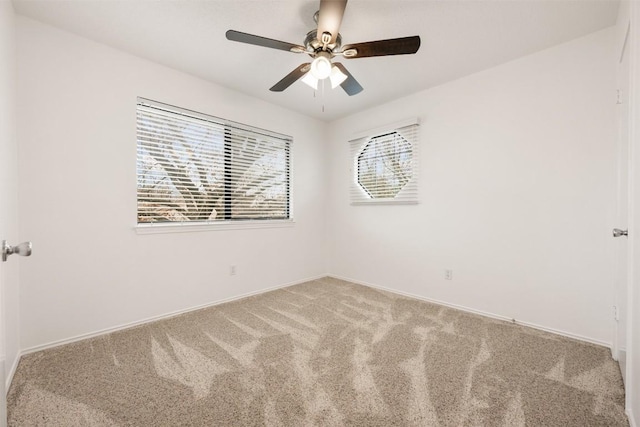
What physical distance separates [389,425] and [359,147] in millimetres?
3192

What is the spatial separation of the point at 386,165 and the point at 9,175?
339 centimetres

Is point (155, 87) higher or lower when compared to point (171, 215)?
higher

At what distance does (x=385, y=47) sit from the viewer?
1782 millimetres

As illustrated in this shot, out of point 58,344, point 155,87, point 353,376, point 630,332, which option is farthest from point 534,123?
point 58,344

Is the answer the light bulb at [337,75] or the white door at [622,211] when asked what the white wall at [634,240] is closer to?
the white door at [622,211]

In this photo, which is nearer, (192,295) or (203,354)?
(203,354)

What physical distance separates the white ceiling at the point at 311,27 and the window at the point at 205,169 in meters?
0.56

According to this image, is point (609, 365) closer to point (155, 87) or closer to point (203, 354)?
point (203, 354)

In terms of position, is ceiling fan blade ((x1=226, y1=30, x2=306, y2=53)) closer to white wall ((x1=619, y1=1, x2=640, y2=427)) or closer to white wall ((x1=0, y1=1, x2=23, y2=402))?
white wall ((x1=0, y1=1, x2=23, y2=402))

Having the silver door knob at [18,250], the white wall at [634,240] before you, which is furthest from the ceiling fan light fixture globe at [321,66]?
the silver door knob at [18,250]

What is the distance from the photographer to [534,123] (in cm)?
238

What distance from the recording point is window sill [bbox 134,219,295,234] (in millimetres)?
2520

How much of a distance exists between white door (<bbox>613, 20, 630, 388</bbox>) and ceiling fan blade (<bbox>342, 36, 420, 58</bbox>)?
1.30 metres

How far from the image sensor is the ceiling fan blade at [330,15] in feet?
4.98
